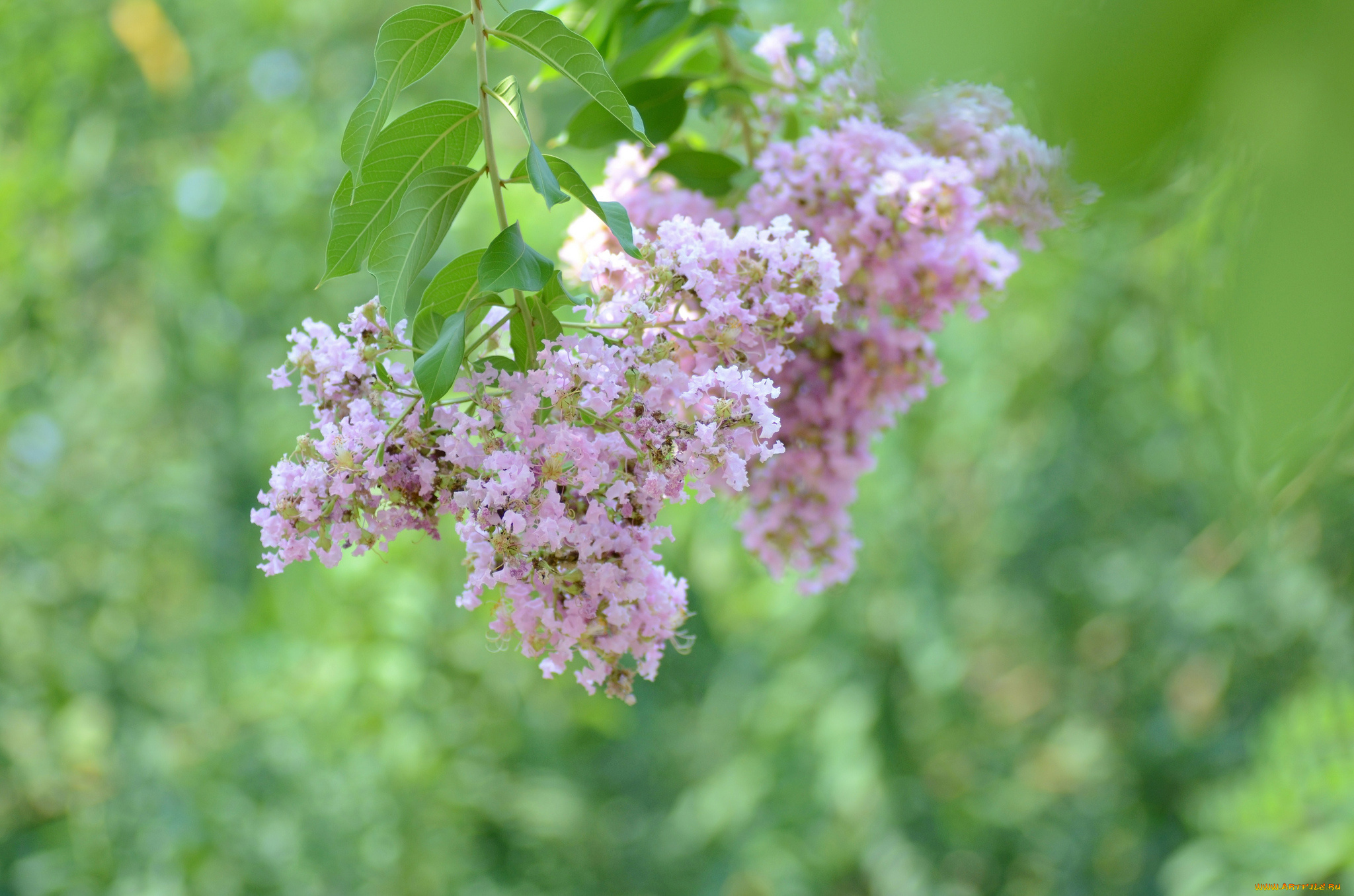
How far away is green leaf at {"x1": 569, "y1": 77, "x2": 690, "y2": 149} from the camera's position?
0.60 metres

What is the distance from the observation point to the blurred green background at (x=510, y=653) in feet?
5.61

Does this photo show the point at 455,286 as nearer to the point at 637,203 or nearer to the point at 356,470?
the point at 356,470

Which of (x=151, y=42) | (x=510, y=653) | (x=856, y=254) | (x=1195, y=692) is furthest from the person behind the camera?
(x=1195, y=692)

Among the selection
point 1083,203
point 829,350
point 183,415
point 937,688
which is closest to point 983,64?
point 1083,203

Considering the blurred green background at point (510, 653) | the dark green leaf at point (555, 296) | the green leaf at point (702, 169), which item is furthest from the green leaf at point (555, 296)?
the blurred green background at point (510, 653)

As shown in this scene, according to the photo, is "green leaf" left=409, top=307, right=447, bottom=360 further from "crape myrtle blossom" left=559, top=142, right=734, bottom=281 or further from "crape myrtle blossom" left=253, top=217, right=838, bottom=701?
"crape myrtle blossom" left=559, top=142, right=734, bottom=281

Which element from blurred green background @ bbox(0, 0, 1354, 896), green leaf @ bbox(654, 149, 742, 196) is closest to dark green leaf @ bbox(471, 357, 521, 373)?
green leaf @ bbox(654, 149, 742, 196)

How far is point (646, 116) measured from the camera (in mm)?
604

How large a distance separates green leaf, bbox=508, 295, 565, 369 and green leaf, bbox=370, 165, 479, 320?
38 mm

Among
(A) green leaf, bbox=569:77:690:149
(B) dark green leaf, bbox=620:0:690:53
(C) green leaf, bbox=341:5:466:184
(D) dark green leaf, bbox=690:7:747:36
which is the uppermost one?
(D) dark green leaf, bbox=690:7:747:36

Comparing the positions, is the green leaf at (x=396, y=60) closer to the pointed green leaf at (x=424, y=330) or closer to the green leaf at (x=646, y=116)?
the pointed green leaf at (x=424, y=330)

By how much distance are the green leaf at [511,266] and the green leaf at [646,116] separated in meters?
0.24

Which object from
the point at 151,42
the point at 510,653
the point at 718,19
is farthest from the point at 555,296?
the point at 151,42

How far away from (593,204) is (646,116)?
0.26 meters
